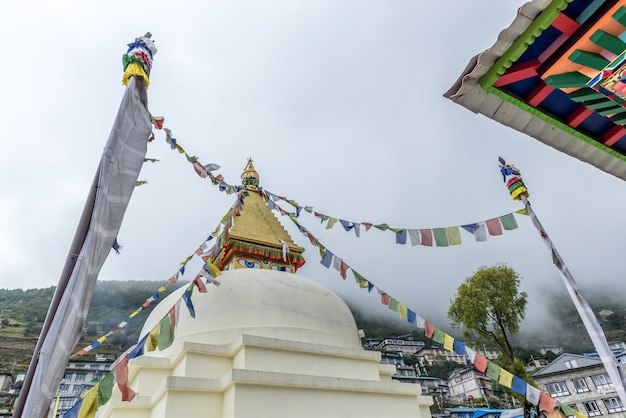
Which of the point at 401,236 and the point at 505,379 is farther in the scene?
the point at 401,236

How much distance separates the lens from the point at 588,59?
109 inches

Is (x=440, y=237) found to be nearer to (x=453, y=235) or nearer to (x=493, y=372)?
(x=453, y=235)

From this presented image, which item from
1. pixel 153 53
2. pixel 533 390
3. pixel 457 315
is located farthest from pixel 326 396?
pixel 457 315

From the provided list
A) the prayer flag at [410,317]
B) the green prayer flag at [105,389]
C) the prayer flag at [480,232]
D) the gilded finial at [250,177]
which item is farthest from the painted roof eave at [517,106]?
the gilded finial at [250,177]

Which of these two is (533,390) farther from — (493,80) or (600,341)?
(493,80)

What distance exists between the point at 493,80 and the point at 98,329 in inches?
1553

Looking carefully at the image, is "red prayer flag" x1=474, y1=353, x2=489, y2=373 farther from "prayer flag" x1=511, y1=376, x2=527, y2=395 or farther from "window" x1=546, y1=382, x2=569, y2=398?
"window" x1=546, y1=382, x2=569, y2=398

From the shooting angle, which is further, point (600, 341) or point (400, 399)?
point (400, 399)

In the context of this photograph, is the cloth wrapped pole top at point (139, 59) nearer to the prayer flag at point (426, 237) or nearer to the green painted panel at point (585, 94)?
the green painted panel at point (585, 94)

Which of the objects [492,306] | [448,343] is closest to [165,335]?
[448,343]

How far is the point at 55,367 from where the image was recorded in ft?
7.16

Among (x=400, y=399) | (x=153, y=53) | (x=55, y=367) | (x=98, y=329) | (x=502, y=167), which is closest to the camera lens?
(x=55, y=367)

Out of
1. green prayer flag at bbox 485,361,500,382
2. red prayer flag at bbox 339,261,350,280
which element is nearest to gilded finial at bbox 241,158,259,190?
red prayer flag at bbox 339,261,350,280

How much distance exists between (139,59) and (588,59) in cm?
373
